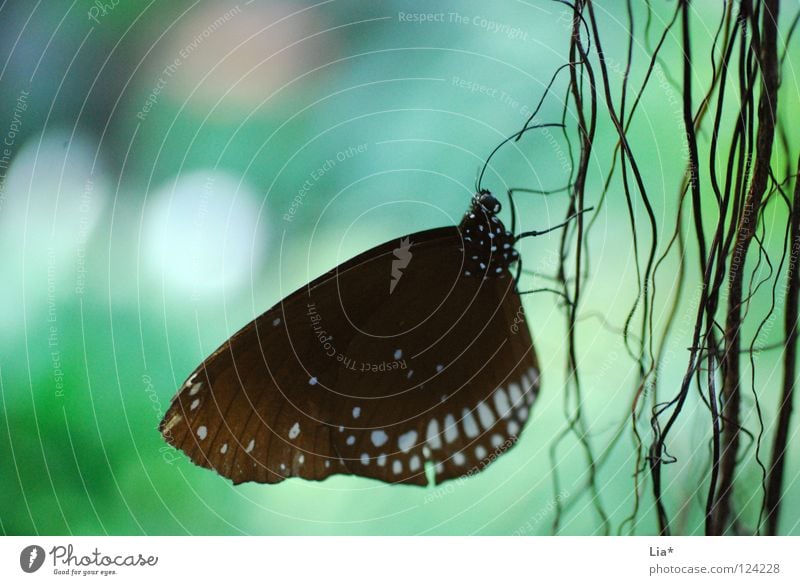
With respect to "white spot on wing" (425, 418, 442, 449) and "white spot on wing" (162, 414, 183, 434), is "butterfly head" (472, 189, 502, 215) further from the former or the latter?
"white spot on wing" (162, 414, 183, 434)

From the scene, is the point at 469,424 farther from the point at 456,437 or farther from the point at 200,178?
the point at 200,178

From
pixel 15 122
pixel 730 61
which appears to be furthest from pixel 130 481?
pixel 730 61

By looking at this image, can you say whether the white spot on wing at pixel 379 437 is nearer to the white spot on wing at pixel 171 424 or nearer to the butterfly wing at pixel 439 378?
the butterfly wing at pixel 439 378

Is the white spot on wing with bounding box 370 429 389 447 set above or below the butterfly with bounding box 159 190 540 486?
below
